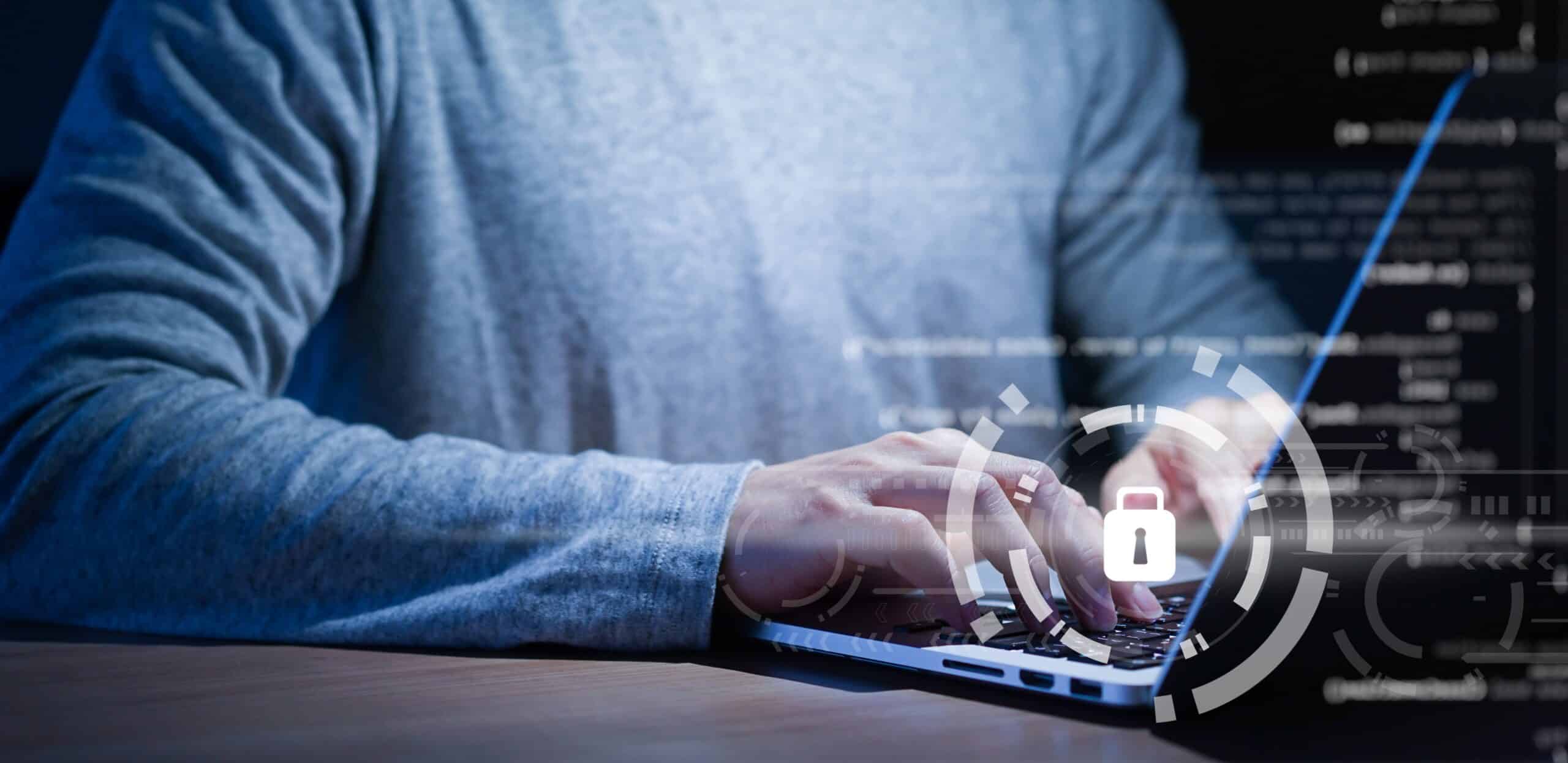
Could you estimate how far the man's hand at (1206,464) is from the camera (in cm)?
54

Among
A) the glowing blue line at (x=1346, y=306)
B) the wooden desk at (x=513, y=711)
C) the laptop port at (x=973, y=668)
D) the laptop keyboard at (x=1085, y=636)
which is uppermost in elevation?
the glowing blue line at (x=1346, y=306)

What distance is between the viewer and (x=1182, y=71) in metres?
0.74

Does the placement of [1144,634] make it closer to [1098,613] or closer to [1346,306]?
[1098,613]

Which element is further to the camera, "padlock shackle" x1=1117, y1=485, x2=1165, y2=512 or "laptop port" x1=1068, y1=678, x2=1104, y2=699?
"padlock shackle" x1=1117, y1=485, x2=1165, y2=512

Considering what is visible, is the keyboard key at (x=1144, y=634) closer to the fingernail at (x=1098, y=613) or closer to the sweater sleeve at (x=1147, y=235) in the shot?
the fingernail at (x=1098, y=613)

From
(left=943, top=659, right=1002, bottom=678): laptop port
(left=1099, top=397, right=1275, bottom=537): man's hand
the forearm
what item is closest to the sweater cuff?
the forearm

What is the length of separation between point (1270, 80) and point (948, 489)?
41cm

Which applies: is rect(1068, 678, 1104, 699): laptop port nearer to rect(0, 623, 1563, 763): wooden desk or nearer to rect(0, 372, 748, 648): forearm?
rect(0, 623, 1563, 763): wooden desk

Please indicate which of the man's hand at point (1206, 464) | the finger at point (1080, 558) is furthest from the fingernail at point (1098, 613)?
the man's hand at point (1206, 464)

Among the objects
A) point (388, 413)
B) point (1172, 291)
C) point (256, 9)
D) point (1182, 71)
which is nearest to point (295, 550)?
point (388, 413)

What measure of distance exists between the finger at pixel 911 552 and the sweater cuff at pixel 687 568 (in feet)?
0.19

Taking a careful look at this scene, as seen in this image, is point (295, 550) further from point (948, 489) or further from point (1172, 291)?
point (1172, 291)

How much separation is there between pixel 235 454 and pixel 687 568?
0.84 ft

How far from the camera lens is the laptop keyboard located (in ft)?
1.23
